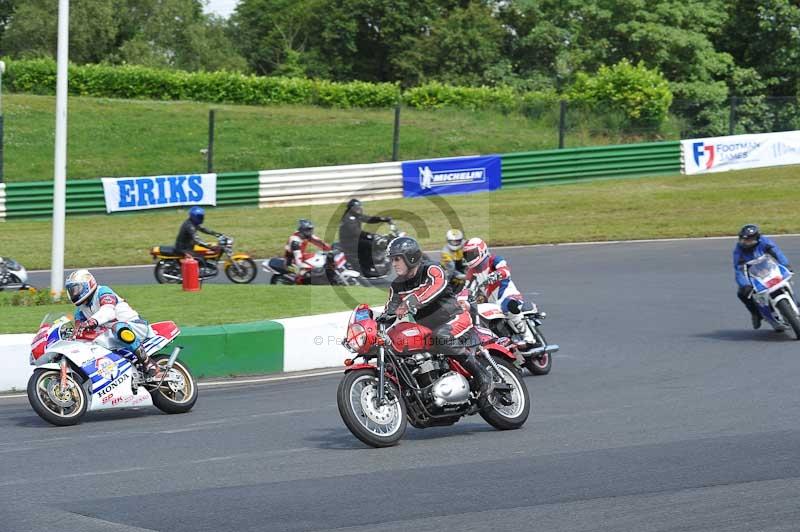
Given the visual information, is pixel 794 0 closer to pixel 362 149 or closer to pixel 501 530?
pixel 362 149

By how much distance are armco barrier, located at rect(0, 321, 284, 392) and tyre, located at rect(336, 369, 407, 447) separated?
4.57m

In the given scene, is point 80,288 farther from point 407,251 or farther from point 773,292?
point 773,292

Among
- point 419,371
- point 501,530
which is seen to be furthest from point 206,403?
point 501,530

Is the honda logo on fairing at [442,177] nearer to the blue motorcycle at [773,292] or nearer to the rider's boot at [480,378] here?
the blue motorcycle at [773,292]

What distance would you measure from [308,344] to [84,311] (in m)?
3.42

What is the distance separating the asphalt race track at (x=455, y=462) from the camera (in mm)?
6848

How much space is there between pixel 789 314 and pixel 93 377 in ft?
29.4

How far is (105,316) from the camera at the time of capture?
1070 centimetres

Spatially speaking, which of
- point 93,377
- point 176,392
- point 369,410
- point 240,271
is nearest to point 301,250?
point 240,271

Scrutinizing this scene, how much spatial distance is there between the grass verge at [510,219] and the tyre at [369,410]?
1642cm

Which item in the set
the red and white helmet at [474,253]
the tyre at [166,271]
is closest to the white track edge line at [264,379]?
the red and white helmet at [474,253]

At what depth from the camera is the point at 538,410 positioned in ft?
35.6

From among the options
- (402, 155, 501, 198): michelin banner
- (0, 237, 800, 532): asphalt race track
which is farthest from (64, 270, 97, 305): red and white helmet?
(402, 155, 501, 198): michelin banner

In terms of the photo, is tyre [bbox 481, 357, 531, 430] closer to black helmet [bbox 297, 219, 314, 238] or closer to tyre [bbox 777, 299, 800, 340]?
tyre [bbox 777, 299, 800, 340]
